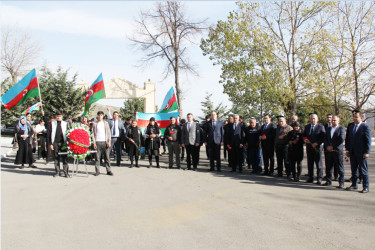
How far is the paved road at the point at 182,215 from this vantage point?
4.40 metres

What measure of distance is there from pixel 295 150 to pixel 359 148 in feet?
6.36

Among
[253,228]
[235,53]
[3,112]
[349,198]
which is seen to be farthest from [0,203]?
[3,112]

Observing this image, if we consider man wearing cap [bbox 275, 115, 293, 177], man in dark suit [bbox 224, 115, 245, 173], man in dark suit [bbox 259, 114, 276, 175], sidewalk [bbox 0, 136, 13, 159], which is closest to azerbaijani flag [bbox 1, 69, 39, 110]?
sidewalk [bbox 0, 136, 13, 159]

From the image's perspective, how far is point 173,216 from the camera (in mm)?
5617

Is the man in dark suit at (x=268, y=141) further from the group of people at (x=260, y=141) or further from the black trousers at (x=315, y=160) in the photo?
the black trousers at (x=315, y=160)

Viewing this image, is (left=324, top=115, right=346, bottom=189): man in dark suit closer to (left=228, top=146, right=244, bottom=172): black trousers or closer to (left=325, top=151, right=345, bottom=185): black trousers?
(left=325, top=151, right=345, bottom=185): black trousers

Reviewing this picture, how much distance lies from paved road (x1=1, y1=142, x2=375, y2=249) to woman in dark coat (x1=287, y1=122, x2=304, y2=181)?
558mm

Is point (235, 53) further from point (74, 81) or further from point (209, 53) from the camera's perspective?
point (74, 81)

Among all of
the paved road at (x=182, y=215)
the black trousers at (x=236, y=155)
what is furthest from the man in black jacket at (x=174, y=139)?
the paved road at (x=182, y=215)

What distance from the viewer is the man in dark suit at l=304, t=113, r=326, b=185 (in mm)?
8938

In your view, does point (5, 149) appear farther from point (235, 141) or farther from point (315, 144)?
point (315, 144)

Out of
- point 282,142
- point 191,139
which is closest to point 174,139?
point 191,139

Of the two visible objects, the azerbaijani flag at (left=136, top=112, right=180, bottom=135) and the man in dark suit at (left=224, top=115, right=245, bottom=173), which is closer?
the man in dark suit at (left=224, top=115, right=245, bottom=173)

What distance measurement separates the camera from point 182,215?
18.6ft
